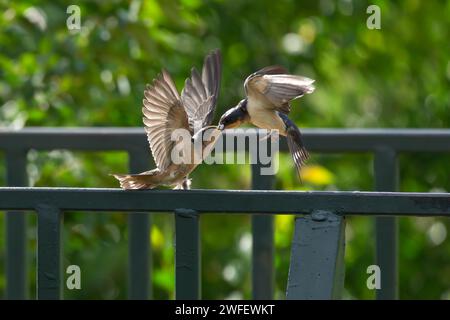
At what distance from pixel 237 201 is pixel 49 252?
433mm

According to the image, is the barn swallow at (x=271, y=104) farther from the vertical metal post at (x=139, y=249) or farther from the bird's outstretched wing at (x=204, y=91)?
the vertical metal post at (x=139, y=249)

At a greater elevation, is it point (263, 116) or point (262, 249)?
point (263, 116)

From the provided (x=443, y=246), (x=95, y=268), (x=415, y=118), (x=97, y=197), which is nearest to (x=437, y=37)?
(x=415, y=118)

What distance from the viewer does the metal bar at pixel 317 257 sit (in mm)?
2100

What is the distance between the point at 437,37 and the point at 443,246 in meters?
1.16

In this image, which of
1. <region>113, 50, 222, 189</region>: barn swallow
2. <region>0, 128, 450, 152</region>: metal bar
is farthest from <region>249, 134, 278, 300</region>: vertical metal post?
<region>113, 50, 222, 189</region>: barn swallow

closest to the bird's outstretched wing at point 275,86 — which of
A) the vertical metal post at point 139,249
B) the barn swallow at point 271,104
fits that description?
the barn swallow at point 271,104

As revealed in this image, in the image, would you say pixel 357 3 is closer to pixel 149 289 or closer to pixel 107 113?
pixel 107 113

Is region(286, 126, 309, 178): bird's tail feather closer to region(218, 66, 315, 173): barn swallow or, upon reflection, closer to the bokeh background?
region(218, 66, 315, 173): barn swallow

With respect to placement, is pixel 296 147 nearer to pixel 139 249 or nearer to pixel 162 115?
pixel 162 115

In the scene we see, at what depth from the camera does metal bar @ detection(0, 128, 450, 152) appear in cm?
337

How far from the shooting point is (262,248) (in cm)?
350

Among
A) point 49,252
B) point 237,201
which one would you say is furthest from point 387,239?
point 49,252

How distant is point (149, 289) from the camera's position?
140 inches
